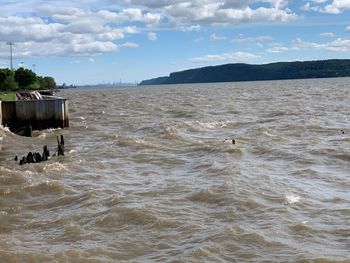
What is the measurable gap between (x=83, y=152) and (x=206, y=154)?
22.6ft

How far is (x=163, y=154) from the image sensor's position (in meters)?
26.9

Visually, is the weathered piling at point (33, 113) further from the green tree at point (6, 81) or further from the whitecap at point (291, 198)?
the green tree at point (6, 81)

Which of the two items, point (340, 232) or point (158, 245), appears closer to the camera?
point (158, 245)

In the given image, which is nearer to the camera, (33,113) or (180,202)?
(180,202)

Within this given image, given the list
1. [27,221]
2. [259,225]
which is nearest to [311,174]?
[259,225]

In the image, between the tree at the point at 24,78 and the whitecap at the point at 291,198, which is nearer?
the whitecap at the point at 291,198

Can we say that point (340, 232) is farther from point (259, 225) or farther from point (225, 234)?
point (225, 234)

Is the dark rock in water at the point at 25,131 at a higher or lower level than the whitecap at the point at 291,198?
higher

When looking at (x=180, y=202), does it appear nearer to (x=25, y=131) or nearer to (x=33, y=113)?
(x=25, y=131)

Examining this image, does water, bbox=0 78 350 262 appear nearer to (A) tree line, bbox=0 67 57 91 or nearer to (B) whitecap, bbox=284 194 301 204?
(B) whitecap, bbox=284 194 301 204

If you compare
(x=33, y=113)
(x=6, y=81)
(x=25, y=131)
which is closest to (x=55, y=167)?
(x=25, y=131)

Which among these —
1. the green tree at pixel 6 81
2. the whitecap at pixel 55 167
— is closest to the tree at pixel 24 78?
the green tree at pixel 6 81

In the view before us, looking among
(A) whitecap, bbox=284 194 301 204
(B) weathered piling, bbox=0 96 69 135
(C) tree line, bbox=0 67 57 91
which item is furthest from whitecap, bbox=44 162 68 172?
(C) tree line, bbox=0 67 57 91

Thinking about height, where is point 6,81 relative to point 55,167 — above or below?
above
